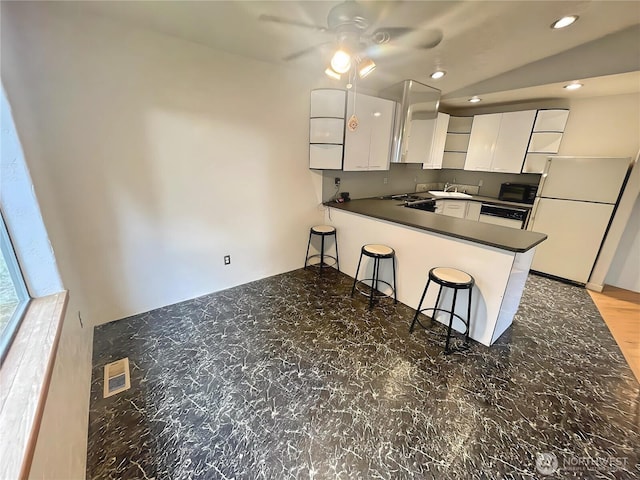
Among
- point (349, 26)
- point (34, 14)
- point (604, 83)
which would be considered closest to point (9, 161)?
point (34, 14)

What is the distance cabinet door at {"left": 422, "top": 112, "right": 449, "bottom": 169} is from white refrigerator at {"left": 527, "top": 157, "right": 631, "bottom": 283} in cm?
156

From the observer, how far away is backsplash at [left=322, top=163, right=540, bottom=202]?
12.5 ft

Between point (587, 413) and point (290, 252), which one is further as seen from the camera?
point (290, 252)

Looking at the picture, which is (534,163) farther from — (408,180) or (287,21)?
(287,21)

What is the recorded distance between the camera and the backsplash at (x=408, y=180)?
3807 millimetres

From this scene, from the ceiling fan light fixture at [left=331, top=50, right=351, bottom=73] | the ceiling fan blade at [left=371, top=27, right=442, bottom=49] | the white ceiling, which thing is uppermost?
the white ceiling

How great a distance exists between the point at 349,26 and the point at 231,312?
103 inches

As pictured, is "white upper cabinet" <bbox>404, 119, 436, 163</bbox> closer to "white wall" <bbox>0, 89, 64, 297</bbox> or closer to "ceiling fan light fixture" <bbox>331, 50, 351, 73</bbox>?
"ceiling fan light fixture" <bbox>331, 50, 351, 73</bbox>

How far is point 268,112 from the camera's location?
2928 millimetres

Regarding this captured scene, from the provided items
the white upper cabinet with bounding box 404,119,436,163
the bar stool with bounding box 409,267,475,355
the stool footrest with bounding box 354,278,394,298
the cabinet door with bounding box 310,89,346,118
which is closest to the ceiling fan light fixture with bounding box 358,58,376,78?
the cabinet door with bounding box 310,89,346,118

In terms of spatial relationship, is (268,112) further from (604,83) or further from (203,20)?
(604,83)

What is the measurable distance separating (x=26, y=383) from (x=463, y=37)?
3.80 metres

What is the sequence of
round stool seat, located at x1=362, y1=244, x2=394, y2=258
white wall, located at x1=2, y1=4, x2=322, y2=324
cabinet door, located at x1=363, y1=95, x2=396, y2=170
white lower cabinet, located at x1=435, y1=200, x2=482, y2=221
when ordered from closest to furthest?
white wall, located at x1=2, y1=4, x2=322, y2=324 → round stool seat, located at x1=362, y1=244, x2=394, y2=258 → cabinet door, located at x1=363, y1=95, x2=396, y2=170 → white lower cabinet, located at x1=435, y1=200, x2=482, y2=221

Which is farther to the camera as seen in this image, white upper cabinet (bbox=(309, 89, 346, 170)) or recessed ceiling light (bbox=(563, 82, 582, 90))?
white upper cabinet (bbox=(309, 89, 346, 170))
